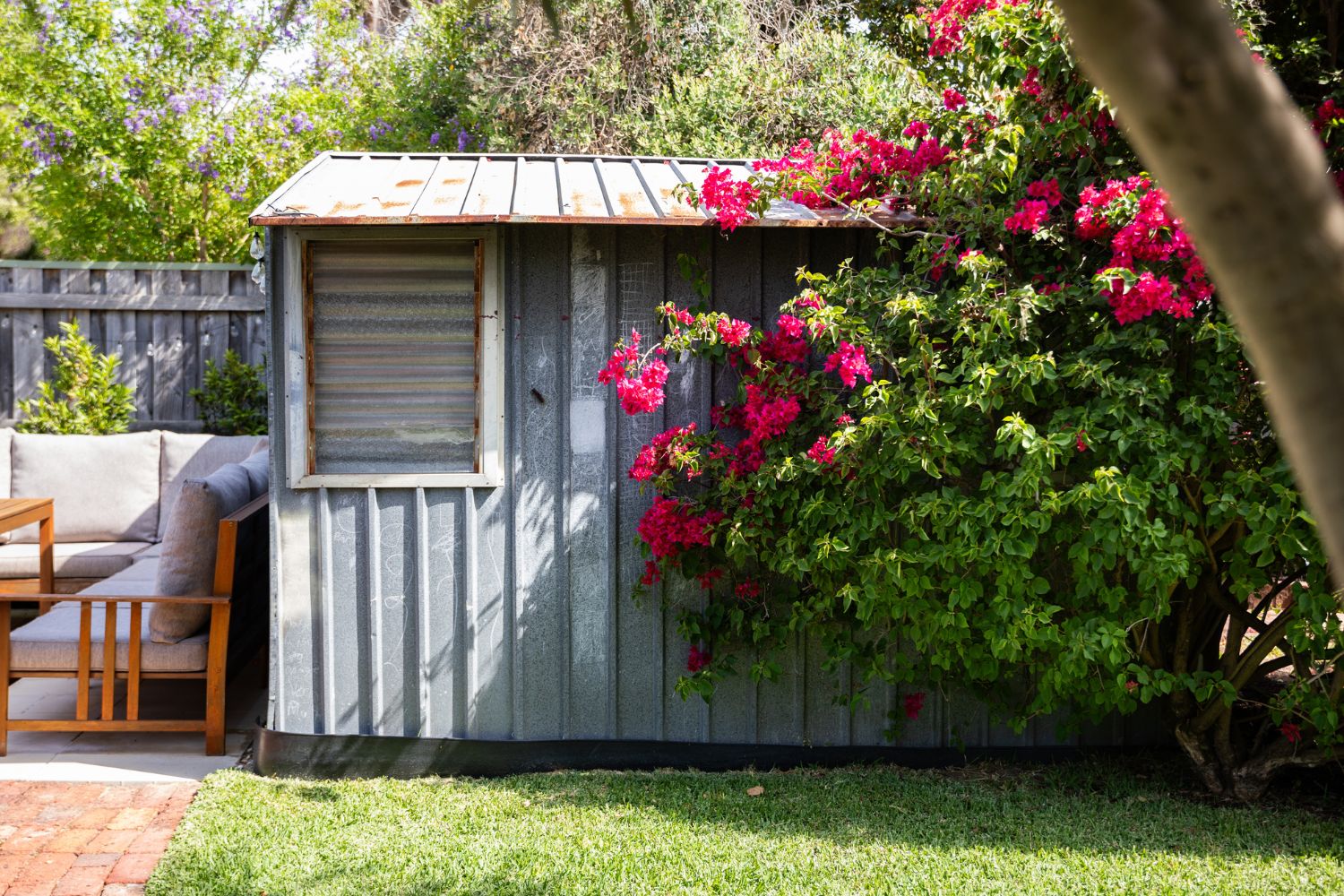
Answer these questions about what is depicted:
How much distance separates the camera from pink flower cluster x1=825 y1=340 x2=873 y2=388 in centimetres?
385

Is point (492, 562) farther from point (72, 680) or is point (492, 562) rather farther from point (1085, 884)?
point (72, 680)

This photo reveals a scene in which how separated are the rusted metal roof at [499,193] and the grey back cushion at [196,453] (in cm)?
290

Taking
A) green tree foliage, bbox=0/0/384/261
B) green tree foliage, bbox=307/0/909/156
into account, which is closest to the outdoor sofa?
green tree foliage, bbox=307/0/909/156

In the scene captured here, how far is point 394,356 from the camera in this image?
14.4 ft

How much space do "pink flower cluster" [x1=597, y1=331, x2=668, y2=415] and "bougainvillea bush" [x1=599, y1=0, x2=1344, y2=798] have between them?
0.04 ft

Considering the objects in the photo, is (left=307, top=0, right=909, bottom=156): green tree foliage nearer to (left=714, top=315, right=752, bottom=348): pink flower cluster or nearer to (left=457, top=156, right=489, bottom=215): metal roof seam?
(left=457, top=156, right=489, bottom=215): metal roof seam

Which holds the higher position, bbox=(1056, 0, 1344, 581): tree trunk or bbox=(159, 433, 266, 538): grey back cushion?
bbox=(1056, 0, 1344, 581): tree trunk

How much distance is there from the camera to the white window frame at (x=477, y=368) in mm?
4301

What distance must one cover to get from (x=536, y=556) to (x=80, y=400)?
18.0 ft

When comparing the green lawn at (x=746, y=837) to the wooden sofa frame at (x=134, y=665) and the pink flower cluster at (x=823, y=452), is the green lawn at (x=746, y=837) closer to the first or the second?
the wooden sofa frame at (x=134, y=665)

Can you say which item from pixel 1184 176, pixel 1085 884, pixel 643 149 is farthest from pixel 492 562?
pixel 643 149

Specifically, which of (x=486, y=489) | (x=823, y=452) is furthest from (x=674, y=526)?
(x=486, y=489)

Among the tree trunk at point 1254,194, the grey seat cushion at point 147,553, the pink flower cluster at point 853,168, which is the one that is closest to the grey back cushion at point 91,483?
the grey seat cushion at point 147,553

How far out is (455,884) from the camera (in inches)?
136
